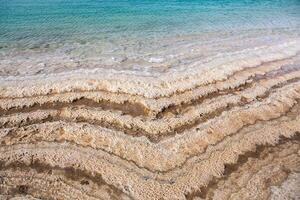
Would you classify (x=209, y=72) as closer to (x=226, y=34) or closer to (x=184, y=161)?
(x=184, y=161)

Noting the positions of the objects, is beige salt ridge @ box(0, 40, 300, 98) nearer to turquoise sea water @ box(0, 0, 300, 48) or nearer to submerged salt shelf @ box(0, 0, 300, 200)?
submerged salt shelf @ box(0, 0, 300, 200)

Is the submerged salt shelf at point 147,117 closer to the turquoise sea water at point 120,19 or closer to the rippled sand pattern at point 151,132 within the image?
the rippled sand pattern at point 151,132

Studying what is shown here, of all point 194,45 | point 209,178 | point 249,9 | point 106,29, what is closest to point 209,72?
point 194,45

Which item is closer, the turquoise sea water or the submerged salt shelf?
the submerged salt shelf

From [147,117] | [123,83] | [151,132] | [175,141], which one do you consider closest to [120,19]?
[123,83]

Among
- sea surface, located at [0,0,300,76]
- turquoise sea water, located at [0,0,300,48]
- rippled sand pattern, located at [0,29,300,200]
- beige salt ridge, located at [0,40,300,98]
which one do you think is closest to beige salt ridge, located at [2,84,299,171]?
rippled sand pattern, located at [0,29,300,200]

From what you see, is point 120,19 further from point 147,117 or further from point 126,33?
point 147,117

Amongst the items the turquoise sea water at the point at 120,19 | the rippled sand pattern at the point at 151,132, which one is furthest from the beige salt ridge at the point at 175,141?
the turquoise sea water at the point at 120,19

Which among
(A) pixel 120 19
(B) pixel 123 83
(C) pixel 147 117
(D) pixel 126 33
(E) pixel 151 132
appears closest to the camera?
(E) pixel 151 132
